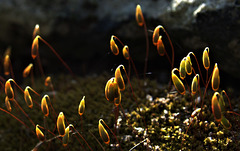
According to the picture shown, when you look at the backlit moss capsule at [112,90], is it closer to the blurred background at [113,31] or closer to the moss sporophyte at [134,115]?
the moss sporophyte at [134,115]

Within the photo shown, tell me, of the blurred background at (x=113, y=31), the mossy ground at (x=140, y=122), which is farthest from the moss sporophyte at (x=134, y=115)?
the blurred background at (x=113, y=31)

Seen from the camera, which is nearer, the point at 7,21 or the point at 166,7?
the point at 166,7

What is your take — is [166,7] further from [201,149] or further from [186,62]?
[201,149]

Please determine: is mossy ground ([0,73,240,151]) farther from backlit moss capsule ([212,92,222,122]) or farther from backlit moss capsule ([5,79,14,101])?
backlit moss capsule ([5,79,14,101])

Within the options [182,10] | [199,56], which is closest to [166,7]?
[182,10]

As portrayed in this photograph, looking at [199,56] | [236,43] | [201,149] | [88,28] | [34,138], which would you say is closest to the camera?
[201,149]
